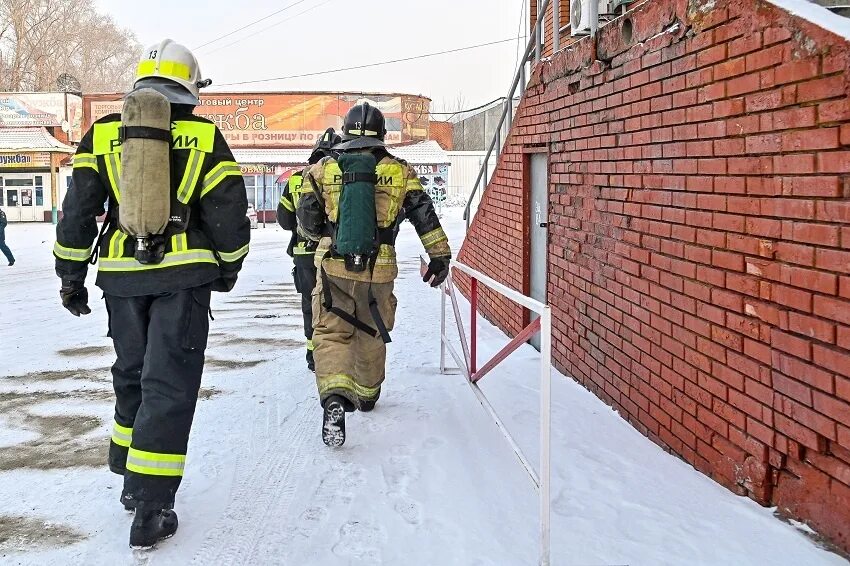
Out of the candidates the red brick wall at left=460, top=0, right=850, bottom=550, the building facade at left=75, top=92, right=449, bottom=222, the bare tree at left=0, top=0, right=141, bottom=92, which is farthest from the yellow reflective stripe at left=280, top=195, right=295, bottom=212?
the bare tree at left=0, top=0, right=141, bottom=92

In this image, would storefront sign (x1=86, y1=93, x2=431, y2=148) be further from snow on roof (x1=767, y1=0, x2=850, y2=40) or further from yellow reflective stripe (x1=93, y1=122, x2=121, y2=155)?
snow on roof (x1=767, y1=0, x2=850, y2=40)

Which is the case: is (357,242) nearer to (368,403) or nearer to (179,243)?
(368,403)

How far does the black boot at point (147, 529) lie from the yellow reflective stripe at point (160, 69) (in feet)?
6.13

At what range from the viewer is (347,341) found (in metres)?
4.80

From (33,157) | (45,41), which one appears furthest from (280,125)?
(45,41)

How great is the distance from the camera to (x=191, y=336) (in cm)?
341

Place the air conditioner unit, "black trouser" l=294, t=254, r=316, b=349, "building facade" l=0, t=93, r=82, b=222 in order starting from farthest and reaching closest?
1. "building facade" l=0, t=93, r=82, b=222
2. "black trouser" l=294, t=254, r=316, b=349
3. the air conditioner unit

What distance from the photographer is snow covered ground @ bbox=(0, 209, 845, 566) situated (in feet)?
10.4

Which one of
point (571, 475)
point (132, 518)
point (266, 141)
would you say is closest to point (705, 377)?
point (571, 475)

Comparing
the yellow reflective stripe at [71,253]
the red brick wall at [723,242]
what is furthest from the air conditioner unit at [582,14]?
the yellow reflective stripe at [71,253]

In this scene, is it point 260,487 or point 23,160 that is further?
point 23,160

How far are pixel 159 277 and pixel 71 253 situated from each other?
0.44 meters

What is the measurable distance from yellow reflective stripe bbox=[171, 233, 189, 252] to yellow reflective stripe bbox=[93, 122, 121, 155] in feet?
1.38

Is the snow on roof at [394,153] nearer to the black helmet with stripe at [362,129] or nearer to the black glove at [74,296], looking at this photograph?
the black helmet with stripe at [362,129]
